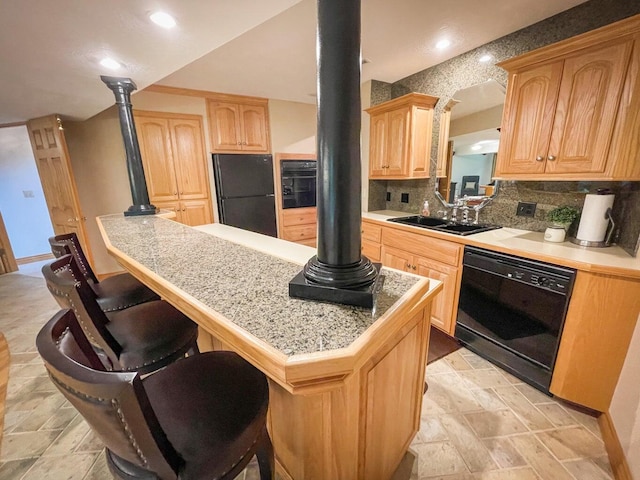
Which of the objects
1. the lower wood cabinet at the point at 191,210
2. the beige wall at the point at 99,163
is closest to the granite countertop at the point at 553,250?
the lower wood cabinet at the point at 191,210

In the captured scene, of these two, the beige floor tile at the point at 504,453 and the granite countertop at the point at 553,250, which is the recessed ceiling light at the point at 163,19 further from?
the beige floor tile at the point at 504,453

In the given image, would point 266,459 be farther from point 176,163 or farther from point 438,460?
Result: point 176,163

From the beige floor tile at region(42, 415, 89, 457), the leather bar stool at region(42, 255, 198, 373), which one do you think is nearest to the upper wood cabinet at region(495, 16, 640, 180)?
the leather bar stool at region(42, 255, 198, 373)

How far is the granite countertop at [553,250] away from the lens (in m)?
1.37

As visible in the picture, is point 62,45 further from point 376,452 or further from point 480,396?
point 480,396

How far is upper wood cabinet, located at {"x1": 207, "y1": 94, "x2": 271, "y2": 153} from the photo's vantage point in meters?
3.61

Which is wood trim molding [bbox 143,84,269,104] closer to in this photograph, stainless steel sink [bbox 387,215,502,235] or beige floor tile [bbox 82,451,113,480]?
stainless steel sink [bbox 387,215,502,235]

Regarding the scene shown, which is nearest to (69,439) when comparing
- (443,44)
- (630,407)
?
(630,407)

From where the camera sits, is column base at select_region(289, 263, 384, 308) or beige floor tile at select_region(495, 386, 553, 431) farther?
beige floor tile at select_region(495, 386, 553, 431)

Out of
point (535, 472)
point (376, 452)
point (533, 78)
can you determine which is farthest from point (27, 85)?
point (535, 472)

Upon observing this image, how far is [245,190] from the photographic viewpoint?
389 cm

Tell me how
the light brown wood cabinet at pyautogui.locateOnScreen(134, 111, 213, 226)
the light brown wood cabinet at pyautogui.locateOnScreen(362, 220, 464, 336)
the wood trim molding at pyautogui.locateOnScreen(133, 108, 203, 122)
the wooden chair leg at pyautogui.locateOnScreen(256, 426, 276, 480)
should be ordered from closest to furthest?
the wooden chair leg at pyautogui.locateOnScreen(256, 426, 276, 480) < the light brown wood cabinet at pyautogui.locateOnScreen(362, 220, 464, 336) < the wood trim molding at pyautogui.locateOnScreen(133, 108, 203, 122) < the light brown wood cabinet at pyautogui.locateOnScreen(134, 111, 213, 226)

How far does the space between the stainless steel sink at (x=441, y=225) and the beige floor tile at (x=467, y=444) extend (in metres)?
1.28

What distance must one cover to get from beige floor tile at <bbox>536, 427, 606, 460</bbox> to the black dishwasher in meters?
0.26
